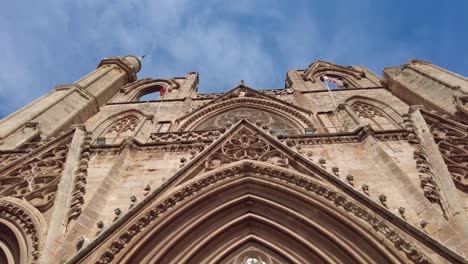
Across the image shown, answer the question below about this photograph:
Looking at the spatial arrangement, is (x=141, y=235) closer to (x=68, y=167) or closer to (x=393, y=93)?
(x=68, y=167)

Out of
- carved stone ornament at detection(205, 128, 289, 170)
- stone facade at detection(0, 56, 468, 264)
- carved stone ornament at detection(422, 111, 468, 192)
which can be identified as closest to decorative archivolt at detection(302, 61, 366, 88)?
stone facade at detection(0, 56, 468, 264)

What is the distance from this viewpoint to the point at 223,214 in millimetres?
6746

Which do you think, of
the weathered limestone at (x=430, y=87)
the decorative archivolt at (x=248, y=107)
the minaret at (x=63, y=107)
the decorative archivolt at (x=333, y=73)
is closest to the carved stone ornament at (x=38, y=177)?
the minaret at (x=63, y=107)

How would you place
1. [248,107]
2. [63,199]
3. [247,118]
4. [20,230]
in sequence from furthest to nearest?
Result: [248,107] < [247,118] < [63,199] < [20,230]

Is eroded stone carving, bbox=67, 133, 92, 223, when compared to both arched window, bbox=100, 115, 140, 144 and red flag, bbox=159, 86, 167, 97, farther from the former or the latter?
red flag, bbox=159, 86, 167, 97

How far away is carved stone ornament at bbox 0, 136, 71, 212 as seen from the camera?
6.92 meters

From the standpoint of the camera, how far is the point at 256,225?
22.3 ft

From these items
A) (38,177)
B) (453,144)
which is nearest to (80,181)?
(38,177)

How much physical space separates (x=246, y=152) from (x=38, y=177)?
14.6 feet

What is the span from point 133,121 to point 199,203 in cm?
1048

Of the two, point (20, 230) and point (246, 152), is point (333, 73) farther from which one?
point (20, 230)

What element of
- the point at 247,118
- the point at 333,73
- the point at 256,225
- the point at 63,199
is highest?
the point at 333,73

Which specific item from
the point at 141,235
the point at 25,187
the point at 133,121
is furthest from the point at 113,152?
the point at 133,121

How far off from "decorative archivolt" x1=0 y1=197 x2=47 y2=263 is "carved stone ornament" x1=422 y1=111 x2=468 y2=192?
7545mm
